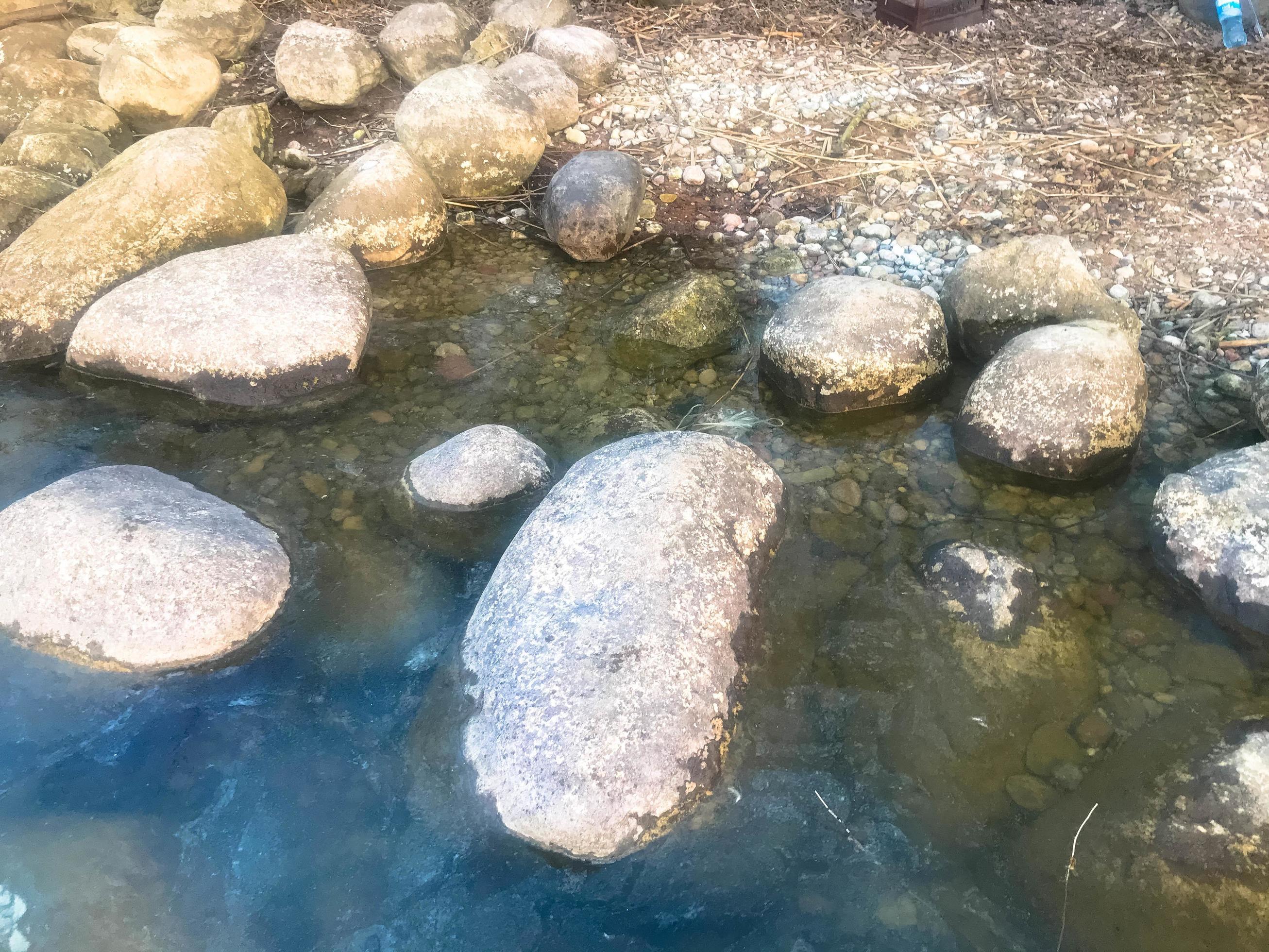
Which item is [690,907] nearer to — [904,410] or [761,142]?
[904,410]

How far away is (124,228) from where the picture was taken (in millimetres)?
4270

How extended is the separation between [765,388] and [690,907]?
235 cm

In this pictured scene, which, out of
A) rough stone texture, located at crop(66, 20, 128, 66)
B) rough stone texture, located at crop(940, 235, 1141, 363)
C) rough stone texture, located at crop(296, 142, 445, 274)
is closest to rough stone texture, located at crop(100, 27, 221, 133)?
rough stone texture, located at crop(66, 20, 128, 66)

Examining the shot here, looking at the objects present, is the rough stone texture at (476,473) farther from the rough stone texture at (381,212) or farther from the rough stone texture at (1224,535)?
the rough stone texture at (1224,535)

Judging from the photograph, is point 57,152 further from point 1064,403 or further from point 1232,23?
point 1232,23

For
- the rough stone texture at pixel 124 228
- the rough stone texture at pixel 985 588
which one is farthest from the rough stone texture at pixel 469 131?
the rough stone texture at pixel 985 588

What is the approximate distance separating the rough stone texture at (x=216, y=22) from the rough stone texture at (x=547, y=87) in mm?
2637

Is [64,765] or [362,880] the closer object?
[362,880]

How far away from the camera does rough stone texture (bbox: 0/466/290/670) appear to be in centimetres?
268

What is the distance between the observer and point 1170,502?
115 inches

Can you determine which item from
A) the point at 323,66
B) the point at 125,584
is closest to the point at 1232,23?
the point at 323,66

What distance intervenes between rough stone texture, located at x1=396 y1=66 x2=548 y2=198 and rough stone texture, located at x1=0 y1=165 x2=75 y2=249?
2033 millimetres

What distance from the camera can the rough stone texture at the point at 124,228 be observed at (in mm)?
4137

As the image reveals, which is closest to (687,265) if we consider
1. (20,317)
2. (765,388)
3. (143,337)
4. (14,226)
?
(765,388)
